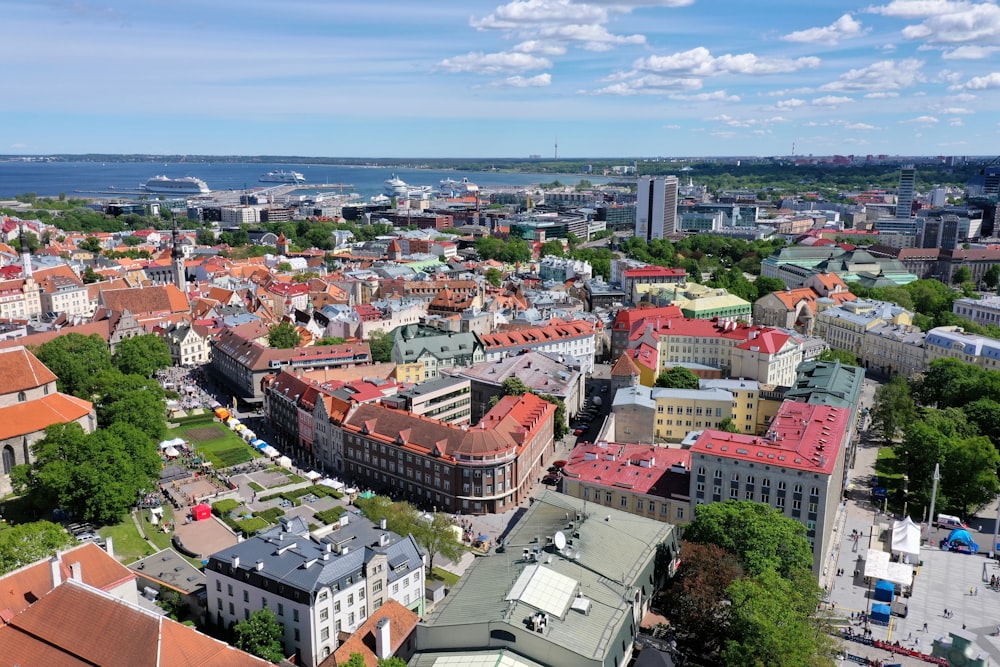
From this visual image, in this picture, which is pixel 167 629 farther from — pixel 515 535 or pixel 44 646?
pixel 515 535

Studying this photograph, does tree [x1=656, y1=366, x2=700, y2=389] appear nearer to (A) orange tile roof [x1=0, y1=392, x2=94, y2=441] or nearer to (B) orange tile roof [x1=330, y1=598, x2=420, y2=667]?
(B) orange tile roof [x1=330, y1=598, x2=420, y2=667]

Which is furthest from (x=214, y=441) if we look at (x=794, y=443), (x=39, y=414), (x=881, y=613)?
(x=881, y=613)

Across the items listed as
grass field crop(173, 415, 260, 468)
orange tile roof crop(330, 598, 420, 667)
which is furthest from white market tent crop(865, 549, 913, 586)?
grass field crop(173, 415, 260, 468)

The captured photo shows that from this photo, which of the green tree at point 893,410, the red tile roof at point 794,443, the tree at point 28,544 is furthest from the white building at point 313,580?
the green tree at point 893,410

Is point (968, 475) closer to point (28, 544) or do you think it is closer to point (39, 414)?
point (28, 544)

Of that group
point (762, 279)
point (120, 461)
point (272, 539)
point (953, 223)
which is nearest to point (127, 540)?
point (120, 461)
